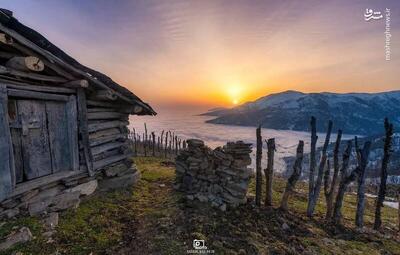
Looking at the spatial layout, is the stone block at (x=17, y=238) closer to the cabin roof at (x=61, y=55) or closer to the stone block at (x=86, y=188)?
the stone block at (x=86, y=188)

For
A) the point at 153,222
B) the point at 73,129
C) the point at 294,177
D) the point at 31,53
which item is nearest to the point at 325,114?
the point at 294,177

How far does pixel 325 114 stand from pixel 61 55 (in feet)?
571

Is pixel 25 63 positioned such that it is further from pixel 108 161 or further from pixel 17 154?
pixel 108 161

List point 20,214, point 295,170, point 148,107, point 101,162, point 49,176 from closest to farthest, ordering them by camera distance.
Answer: point 20,214, point 49,176, point 101,162, point 295,170, point 148,107

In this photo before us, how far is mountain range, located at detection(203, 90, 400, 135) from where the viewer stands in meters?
150

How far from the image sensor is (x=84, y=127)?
306 inches

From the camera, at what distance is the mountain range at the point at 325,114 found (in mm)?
150125

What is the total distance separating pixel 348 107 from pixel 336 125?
1121 inches

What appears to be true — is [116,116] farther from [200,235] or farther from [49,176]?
[200,235]

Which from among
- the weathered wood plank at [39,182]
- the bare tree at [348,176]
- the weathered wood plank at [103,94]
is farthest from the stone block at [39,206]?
the bare tree at [348,176]

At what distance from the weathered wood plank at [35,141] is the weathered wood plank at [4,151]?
18.7 inches

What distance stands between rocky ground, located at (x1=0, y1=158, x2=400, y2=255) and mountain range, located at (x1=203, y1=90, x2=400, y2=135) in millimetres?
134863

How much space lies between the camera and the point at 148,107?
10.1 metres

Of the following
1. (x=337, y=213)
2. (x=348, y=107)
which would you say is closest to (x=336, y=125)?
(x=348, y=107)
